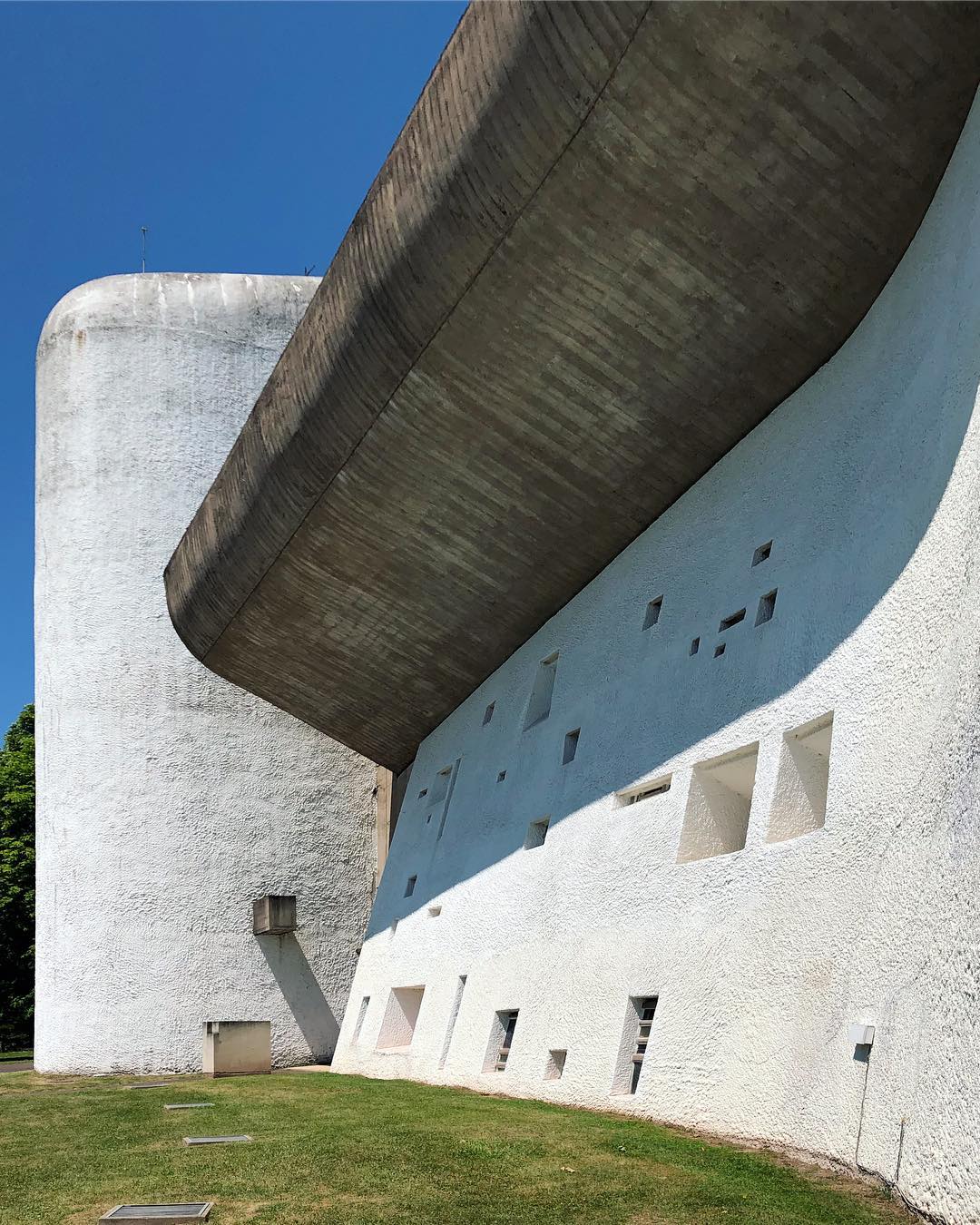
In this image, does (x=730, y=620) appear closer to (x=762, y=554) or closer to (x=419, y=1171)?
(x=762, y=554)

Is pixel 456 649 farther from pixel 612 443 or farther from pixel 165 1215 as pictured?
pixel 165 1215

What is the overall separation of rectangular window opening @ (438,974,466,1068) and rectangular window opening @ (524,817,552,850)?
1.47 m

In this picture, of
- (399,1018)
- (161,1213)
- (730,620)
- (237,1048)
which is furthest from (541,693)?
(161,1213)

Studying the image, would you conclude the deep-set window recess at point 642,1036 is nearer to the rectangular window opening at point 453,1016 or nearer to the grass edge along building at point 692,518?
the grass edge along building at point 692,518

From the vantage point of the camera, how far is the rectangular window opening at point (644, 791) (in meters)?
9.14

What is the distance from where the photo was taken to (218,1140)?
23.8ft

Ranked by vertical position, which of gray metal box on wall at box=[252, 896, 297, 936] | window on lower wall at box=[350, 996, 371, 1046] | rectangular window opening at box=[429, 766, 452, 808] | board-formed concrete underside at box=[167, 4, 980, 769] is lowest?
window on lower wall at box=[350, 996, 371, 1046]

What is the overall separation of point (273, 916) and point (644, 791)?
352 inches

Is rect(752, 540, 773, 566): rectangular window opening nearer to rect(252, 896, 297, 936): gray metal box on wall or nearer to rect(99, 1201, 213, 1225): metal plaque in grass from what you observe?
rect(99, 1201, 213, 1225): metal plaque in grass

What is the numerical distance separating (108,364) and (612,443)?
10.6 metres

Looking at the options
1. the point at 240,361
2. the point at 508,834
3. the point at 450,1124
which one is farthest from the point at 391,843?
the point at 450,1124

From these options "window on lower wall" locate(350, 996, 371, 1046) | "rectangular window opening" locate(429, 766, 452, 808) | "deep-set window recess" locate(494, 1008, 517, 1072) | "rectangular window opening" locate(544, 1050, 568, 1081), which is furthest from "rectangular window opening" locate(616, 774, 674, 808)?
"window on lower wall" locate(350, 996, 371, 1046)

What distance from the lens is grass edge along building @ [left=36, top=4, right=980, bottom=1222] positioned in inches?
244

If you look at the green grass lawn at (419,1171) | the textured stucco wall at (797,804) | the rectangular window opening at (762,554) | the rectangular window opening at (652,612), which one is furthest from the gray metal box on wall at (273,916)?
the rectangular window opening at (762,554)
